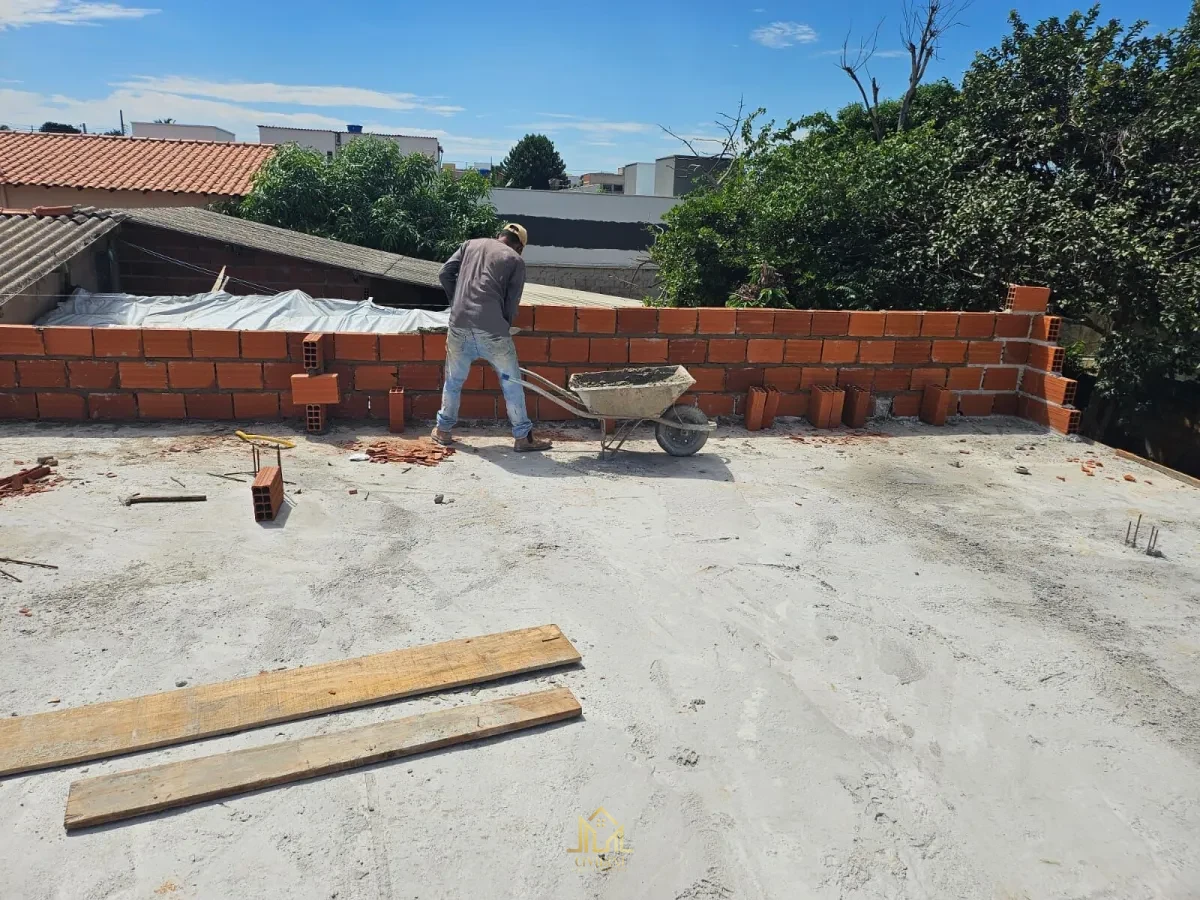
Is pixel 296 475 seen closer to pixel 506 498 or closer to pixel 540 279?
pixel 506 498

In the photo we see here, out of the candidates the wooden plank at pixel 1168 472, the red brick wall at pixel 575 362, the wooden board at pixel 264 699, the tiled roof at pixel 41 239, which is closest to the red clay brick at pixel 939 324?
the red brick wall at pixel 575 362

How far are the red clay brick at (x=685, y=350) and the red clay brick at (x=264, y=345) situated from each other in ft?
10.6

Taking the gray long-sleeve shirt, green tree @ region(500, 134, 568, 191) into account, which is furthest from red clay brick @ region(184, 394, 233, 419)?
green tree @ region(500, 134, 568, 191)

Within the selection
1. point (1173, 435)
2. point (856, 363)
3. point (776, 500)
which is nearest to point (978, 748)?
Answer: point (776, 500)

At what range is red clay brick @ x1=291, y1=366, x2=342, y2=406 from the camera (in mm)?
6258

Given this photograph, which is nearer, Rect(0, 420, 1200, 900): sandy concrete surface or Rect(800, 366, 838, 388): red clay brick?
Rect(0, 420, 1200, 900): sandy concrete surface

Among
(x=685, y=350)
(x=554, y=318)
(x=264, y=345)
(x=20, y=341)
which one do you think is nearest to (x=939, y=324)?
(x=685, y=350)

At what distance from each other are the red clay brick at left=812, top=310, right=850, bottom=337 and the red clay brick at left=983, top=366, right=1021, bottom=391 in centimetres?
162

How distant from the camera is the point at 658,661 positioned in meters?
3.61

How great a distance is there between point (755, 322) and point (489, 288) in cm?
261

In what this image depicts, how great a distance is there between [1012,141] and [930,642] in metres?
9.21

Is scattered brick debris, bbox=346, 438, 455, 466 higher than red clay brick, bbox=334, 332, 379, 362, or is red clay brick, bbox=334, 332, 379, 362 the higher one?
red clay brick, bbox=334, 332, 379, 362

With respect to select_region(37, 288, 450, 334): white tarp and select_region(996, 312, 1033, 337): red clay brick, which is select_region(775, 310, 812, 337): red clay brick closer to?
select_region(996, 312, 1033, 337): red clay brick

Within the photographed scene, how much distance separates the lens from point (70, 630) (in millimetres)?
3553
